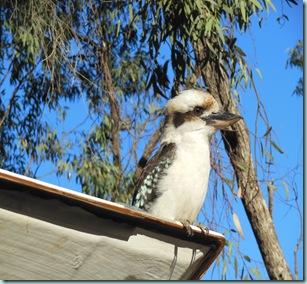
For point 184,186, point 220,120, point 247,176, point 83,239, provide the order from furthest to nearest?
point 247,176 → point 220,120 → point 184,186 → point 83,239

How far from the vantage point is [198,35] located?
3287mm

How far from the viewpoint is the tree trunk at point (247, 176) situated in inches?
Result: 137

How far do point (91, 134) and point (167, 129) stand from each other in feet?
7.92

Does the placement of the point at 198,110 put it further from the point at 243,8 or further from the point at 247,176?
the point at 247,176

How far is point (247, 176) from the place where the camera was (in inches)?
139

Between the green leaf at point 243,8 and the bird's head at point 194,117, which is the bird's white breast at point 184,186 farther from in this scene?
the green leaf at point 243,8

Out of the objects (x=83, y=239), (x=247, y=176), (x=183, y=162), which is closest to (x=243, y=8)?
(x=247, y=176)

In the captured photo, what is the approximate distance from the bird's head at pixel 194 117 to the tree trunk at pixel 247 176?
3.07 ft

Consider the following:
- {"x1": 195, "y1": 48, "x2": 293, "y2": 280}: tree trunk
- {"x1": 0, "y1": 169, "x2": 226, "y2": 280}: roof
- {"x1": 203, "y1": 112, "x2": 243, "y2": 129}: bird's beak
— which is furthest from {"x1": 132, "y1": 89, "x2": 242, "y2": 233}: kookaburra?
{"x1": 195, "y1": 48, "x2": 293, "y2": 280}: tree trunk

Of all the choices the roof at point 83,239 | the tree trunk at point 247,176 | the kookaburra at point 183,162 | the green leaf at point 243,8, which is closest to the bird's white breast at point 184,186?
the kookaburra at point 183,162

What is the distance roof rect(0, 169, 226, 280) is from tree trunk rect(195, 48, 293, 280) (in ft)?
6.37

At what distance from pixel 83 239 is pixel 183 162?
0.98 meters

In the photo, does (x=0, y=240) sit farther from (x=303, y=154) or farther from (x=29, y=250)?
(x=303, y=154)

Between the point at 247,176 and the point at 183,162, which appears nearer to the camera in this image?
the point at 183,162
